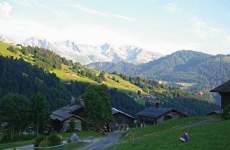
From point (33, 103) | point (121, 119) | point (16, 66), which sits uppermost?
point (16, 66)

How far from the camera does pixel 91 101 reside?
273 ft

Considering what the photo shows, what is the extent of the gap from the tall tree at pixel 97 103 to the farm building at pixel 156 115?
1798cm

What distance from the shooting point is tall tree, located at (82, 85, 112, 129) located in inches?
3250

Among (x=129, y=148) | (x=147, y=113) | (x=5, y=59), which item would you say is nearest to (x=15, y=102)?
(x=147, y=113)

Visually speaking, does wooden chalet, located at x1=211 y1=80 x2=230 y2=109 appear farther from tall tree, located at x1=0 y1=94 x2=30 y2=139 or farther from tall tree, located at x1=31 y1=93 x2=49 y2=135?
tall tree, located at x1=0 y1=94 x2=30 y2=139

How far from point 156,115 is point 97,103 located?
74.1ft

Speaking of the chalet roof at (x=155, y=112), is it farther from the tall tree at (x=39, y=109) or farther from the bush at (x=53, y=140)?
the bush at (x=53, y=140)

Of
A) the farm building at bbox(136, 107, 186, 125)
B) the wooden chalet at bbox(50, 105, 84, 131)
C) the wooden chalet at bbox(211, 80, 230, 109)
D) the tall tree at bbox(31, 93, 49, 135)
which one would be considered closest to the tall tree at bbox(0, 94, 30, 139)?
the tall tree at bbox(31, 93, 49, 135)

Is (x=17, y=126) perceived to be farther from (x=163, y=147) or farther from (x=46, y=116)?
(x=163, y=147)

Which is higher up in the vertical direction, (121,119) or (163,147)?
(163,147)

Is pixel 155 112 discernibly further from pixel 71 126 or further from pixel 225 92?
pixel 225 92

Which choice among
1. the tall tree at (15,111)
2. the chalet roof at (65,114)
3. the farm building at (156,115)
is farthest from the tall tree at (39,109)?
the farm building at (156,115)

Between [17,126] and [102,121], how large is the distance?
24202mm

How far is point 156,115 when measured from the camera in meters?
98.4
